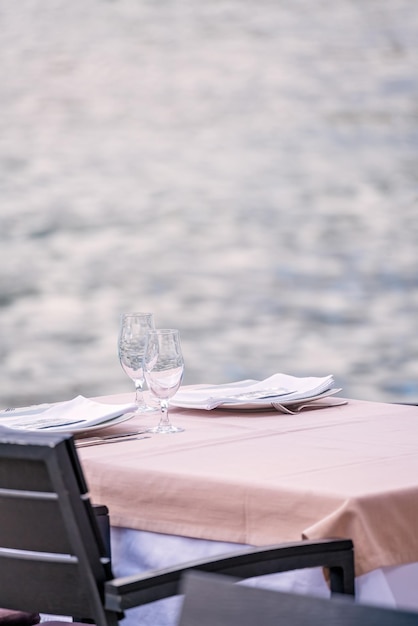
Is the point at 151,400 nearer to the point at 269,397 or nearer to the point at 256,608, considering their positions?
the point at 269,397

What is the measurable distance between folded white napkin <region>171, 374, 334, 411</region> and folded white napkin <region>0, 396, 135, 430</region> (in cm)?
18

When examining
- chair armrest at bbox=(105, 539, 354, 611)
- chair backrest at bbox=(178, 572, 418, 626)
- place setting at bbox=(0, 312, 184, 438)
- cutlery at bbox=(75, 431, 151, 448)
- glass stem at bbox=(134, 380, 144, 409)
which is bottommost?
chair backrest at bbox=(178, 572, 418, 626)

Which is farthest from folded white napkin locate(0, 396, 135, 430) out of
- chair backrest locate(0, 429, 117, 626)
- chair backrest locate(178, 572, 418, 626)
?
chair backrest locate(178, 572, 418, 626)

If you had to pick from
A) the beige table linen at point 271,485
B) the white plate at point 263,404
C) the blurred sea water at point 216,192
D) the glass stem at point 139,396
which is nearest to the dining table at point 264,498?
the beige table linen at point 271,485

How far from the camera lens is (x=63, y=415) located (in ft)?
5.59

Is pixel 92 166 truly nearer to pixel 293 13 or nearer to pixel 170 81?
pixel 170 81

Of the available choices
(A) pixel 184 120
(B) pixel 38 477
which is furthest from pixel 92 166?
(B) pixel 38 477

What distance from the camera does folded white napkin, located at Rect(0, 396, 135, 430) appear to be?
5.25ft

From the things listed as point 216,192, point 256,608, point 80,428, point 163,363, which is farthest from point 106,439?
point 216,192

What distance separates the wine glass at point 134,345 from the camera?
5.94 ft

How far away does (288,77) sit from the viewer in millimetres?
4148

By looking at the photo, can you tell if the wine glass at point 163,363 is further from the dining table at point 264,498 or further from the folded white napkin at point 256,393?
the folded white napkin at point 256,393

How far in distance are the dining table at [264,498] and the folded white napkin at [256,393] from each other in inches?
7.8

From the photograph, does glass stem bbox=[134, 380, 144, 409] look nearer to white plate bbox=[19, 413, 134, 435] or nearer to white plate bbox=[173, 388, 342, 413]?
white plate bbox=[173, 388, 342, 413]
